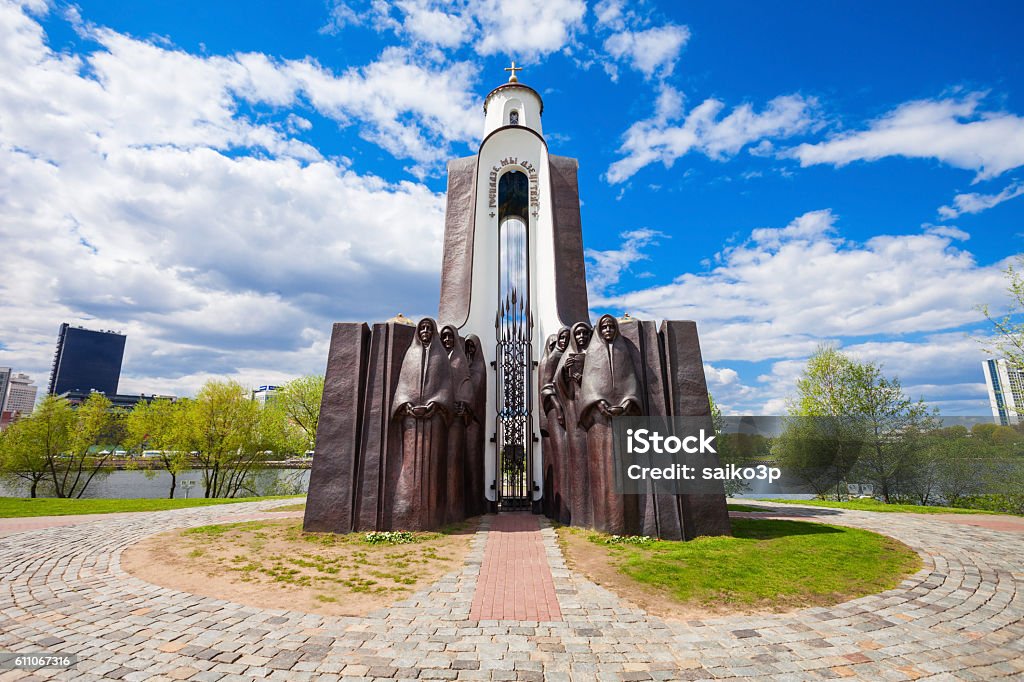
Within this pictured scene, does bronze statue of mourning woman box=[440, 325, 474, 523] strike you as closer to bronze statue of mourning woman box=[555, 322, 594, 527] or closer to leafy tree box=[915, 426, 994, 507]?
bronze statue of mourning woman box=[555, 322, 594, 527]

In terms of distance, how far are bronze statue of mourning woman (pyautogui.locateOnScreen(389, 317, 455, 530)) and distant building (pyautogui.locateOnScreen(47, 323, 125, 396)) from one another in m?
171

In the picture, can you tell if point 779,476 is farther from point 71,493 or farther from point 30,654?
point 71,493

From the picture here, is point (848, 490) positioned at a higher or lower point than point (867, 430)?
lower

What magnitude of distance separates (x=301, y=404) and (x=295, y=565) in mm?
24212

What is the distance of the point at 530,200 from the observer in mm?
15469

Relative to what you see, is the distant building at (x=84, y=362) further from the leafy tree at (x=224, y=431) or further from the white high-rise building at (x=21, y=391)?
the leafy tree at (x=224, y=431)

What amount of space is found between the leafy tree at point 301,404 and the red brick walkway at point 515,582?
872 inches

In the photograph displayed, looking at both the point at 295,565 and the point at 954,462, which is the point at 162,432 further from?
the point at 954,462

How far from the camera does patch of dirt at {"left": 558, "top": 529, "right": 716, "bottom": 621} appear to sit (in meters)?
5.22

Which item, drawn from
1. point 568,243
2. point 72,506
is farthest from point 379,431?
point 72,506

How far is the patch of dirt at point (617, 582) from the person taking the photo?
5.22m

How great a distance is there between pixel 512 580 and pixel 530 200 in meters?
11.9

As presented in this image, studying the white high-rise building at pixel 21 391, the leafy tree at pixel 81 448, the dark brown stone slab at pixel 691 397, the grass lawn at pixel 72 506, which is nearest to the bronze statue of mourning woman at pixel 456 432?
the dark brown stone slab at pixel 691 397

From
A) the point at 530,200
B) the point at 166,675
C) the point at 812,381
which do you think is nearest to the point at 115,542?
the point at 166,675
